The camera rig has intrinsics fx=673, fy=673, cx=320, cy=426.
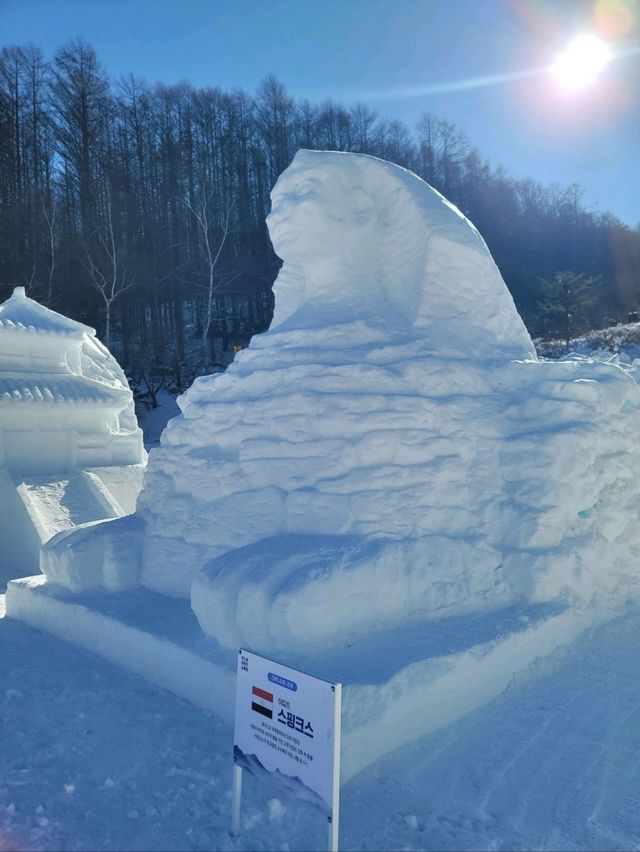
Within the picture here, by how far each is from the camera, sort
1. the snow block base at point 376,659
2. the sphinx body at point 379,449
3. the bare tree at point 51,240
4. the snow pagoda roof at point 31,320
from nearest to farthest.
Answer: the snow block base at point 376,659
the sphinx body at point 379,449
the snow pagoda roof at point 31,320
the bare tree at point 51,240

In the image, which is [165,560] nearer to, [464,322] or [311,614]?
[311,614]

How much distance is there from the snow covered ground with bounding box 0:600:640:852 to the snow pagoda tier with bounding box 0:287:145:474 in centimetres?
505

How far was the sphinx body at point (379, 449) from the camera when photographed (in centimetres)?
412

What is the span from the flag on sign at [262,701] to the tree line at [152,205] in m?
16.7

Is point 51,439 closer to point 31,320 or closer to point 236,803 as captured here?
point 31,320

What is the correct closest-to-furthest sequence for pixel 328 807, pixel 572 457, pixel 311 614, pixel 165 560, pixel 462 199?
pixel 328 807 < pixel 311 614 < pixel 572 457 < pixel 165 560 < pixel 462 199

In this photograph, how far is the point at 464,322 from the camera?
18.1 feet

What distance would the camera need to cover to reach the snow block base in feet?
11.1

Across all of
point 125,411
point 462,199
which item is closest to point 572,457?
point 125,411

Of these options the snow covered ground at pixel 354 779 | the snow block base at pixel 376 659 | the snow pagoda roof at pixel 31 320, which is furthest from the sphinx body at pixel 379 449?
the snow pagoda roof at pixel 31 320

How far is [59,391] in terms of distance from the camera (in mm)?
9203

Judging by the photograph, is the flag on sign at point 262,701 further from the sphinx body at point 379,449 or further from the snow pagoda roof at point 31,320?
the snow pagoda roof at point 31,320

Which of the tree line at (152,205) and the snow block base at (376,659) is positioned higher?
the tree line at (152,205)

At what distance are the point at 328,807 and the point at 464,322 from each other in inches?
156
